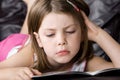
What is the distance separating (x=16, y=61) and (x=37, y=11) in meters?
0.25

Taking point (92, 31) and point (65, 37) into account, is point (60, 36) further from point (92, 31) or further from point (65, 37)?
point (92, 31)

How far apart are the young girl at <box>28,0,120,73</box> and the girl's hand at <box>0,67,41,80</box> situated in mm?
135

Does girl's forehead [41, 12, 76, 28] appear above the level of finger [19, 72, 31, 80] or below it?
above

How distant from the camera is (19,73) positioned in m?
1.15

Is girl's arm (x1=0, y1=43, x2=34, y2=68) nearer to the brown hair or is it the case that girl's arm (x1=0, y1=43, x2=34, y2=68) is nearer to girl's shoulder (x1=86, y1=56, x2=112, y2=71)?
the brown hair

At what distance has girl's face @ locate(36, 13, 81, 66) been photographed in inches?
47.1

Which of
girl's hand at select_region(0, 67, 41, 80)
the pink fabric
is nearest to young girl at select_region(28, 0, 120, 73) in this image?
girl's hand at select_region(0, 67, 41, 80)

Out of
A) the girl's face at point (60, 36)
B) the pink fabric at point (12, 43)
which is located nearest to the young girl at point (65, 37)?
the girl's face at point (60, 36)

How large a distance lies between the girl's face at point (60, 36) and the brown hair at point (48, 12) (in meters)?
0.02

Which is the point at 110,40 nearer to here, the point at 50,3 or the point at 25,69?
the point at 50,3

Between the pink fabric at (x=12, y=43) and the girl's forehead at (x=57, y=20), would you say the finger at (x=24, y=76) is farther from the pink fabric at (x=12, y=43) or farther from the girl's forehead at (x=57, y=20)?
the pink fabric at (x=12, y=43)

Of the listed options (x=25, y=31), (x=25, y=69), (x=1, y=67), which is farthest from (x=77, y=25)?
(x=25, y=31)

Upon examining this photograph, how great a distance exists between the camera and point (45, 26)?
123cm

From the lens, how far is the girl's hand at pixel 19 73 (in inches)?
44.2
